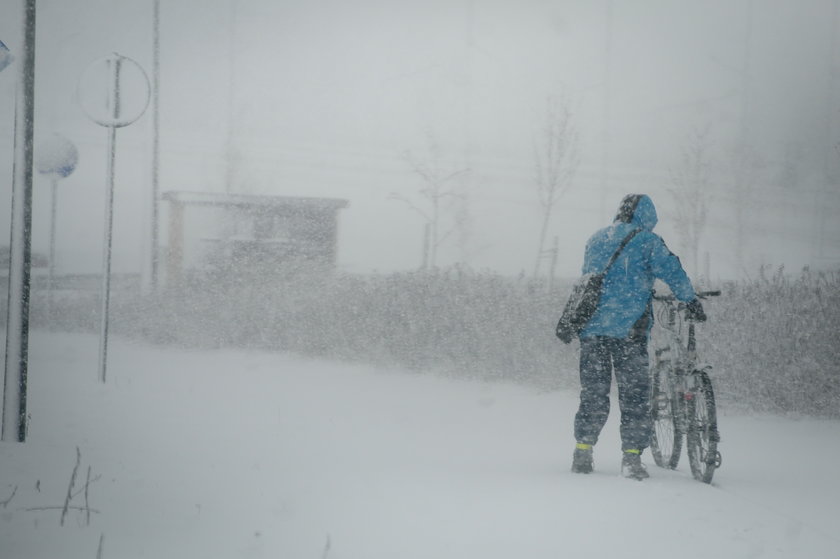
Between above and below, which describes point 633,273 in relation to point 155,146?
below

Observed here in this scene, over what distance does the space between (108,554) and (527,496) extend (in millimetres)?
1919

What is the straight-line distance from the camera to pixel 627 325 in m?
4.16

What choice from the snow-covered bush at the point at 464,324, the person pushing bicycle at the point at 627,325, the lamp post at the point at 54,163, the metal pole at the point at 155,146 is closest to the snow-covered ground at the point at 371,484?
the person pushing bicycle at the point at 627,325

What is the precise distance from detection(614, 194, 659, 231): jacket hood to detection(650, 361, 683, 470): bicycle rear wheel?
870 mm

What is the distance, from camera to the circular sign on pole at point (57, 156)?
11023mm

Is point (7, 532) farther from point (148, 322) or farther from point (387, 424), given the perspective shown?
point (148, 322)

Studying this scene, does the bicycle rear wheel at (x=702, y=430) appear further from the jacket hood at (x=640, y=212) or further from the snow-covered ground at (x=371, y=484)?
the jacket hood at (x=640, y=212)

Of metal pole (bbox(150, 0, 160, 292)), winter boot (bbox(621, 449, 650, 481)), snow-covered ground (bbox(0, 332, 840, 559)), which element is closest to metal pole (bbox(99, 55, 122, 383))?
snow-covered ground (bbox(0, 332, 840, 559))

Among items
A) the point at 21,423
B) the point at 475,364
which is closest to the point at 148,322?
the point at 475,364

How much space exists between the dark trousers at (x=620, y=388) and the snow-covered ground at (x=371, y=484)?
0.27 m

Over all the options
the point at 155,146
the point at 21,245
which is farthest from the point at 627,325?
the point at 155,146

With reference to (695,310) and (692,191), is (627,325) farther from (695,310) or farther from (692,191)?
(692,191)

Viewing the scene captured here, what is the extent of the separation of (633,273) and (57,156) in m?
9.69

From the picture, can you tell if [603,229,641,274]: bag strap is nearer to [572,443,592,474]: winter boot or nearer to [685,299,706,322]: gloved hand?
[685,299,706,322]: gloved hand
